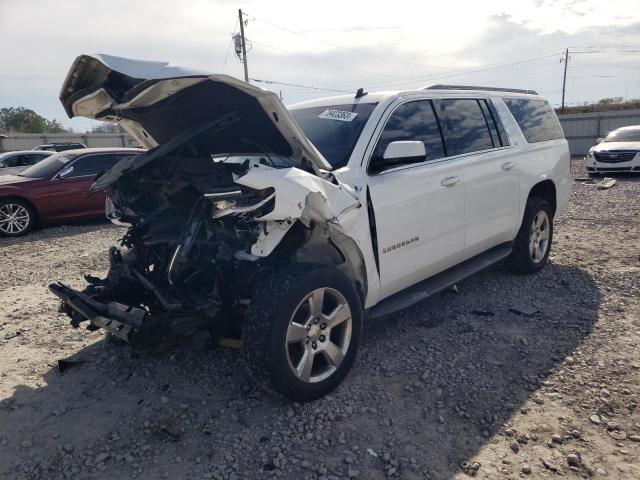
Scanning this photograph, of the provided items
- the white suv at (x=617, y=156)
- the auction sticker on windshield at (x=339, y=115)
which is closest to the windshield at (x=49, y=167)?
the auction sticker on windshield at (x=339, y=115)

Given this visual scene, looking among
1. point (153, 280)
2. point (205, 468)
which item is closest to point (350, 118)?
point (153, 280)

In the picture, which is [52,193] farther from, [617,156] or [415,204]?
[617,156]

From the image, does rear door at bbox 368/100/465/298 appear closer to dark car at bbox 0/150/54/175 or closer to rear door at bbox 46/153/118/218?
Answer: rear door at bbox 46/153/118/218

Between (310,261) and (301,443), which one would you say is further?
(310,261)

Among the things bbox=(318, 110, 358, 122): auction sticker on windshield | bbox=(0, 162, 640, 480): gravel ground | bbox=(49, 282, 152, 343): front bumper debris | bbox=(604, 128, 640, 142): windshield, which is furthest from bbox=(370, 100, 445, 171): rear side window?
bbox=(604, 128, 640, 142): windshield

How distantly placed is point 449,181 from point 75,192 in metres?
8.02

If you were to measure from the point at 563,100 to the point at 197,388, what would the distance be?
188ft

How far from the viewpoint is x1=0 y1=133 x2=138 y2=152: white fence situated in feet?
108

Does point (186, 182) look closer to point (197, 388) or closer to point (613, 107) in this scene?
point (197, 388)

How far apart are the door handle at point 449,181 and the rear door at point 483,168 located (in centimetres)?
18

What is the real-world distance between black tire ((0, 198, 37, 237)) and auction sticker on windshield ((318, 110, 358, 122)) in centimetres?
749

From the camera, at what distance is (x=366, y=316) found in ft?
11.9

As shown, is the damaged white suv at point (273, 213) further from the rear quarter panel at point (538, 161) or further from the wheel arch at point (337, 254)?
the rear quarter panel at point (538, 161)

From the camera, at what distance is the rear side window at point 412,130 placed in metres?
→ 3.67
